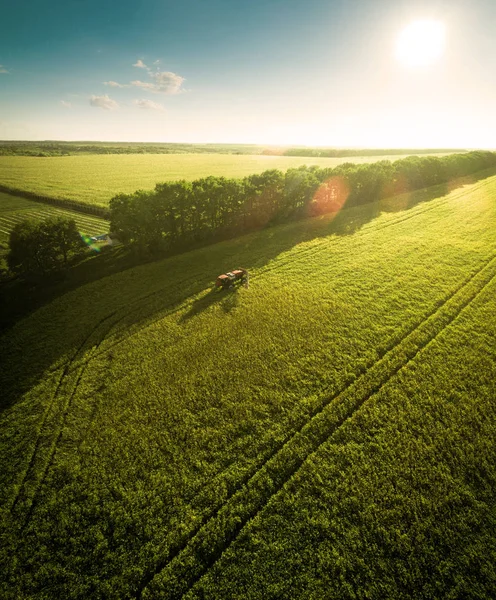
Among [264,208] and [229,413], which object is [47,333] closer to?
[229,413]

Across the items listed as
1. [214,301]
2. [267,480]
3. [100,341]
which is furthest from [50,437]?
[214,301]

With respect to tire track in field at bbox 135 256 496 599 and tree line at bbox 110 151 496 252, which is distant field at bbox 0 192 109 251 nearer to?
tree line at bbox 110 151 496 252

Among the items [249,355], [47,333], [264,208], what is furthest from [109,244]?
[249,355]

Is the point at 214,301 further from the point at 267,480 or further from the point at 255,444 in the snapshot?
the point at 267,480

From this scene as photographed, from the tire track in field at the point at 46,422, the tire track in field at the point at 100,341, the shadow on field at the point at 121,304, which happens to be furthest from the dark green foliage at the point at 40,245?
the tire track in field at the point at 46,422

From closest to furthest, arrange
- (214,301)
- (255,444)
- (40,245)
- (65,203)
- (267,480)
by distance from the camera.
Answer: (267,480) → (255,444) → (214,301) → (40,245) → (65,203)

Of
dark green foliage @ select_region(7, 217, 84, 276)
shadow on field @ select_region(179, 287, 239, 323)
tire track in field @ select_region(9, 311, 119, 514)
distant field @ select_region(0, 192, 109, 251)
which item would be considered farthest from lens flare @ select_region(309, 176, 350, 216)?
tire track in field @ select_region(9, 311, 119, 514)
